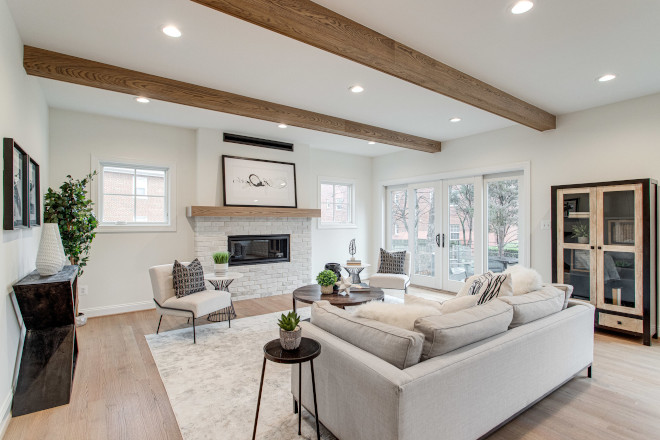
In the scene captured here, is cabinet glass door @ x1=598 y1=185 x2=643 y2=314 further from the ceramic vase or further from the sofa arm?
the ceramic vase

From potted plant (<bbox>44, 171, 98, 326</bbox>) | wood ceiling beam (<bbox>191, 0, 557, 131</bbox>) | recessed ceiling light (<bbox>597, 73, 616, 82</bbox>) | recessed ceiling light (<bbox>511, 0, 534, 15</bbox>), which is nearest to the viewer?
wood ceiling beam (<bbox>191, 0, 557, 131</bbox>)

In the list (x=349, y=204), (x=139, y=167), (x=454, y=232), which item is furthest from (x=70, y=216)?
(x=454, y=232)

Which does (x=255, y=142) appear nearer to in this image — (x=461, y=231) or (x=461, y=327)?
(x=461, y=231)

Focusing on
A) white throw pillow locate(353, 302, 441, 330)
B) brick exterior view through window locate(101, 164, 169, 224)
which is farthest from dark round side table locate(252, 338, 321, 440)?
brick exterior view through window locate(101, 164, 169, 224)

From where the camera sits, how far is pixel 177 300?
11.5 feet

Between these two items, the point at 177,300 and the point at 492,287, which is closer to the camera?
the point at 492,287

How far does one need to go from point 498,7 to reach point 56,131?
188 inches

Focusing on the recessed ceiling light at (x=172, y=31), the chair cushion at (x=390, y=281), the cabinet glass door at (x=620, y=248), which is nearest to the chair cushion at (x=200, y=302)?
the chair cushion at (x=390, y=281)

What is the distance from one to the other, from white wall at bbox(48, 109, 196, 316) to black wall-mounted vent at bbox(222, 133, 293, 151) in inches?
20.3

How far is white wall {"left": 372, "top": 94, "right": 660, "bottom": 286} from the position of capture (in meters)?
3.64

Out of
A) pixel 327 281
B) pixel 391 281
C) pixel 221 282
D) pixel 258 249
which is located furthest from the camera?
pixel 258 249

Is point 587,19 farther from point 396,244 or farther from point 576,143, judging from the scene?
point 396,244

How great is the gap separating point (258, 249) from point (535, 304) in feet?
13.6

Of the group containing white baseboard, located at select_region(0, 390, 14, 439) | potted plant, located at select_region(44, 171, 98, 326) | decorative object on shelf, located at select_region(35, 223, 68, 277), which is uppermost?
potted plant, located at select_region(44, 171, 98, 326)
